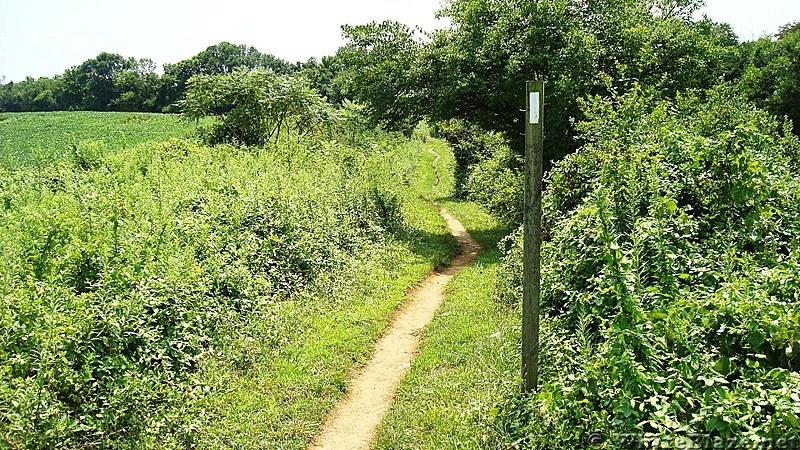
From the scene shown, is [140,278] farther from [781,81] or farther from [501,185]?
[781,81]

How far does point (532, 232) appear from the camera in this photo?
A: 4.99 m

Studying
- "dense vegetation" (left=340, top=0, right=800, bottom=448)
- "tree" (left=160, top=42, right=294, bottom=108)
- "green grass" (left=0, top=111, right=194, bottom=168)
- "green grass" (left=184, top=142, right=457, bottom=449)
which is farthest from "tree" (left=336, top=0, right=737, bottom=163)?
"tree" (left=160, top=42, right=294, bottom=108)

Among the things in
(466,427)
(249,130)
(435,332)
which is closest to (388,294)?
(435,332)

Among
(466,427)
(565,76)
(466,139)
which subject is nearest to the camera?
(466,427)

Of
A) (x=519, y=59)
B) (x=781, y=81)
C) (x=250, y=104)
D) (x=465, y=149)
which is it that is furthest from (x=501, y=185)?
(x=781, y=81)

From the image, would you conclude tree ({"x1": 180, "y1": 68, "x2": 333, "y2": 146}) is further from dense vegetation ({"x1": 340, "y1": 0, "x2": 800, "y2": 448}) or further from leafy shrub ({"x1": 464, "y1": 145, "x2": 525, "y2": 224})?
dense vegetation ({"x1": 340, "y1": 0, "x2": 800, "y2": 448})

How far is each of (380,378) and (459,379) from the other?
1.10 metres

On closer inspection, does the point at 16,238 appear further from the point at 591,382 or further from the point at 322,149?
the point at 322,149

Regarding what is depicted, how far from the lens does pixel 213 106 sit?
1830 cm

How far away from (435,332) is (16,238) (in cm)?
562

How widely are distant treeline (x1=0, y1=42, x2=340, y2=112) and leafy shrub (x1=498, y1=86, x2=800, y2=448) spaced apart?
61.3 metres

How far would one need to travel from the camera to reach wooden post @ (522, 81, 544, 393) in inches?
188

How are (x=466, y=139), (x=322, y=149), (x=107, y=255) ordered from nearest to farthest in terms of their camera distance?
(x=107, y=255)
(x=322, y=149)
(x=466, y=139)

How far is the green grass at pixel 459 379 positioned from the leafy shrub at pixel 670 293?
39cm
